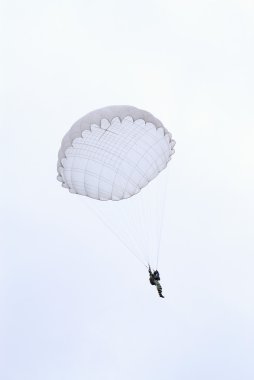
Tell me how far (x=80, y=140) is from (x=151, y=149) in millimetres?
4107

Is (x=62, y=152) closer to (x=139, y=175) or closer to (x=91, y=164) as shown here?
(x=91, y=164)

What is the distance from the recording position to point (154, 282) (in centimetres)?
4450

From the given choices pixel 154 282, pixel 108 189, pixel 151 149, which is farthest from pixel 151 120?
pixel 154 282

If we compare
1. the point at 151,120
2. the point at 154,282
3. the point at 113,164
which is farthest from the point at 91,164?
the point at 154,282

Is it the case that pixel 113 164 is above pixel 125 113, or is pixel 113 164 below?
below

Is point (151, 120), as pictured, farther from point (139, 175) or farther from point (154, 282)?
point (154, 282)

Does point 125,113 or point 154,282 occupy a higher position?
point 125,113

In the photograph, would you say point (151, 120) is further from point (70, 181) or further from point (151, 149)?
point (70, 181)

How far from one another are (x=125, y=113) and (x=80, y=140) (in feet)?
9.27

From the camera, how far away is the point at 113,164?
1757 inches

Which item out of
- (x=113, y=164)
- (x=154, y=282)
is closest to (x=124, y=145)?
(x=113, y=164)

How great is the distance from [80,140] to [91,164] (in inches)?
61.3

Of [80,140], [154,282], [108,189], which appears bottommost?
[154,282]

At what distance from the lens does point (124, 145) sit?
44500mm
